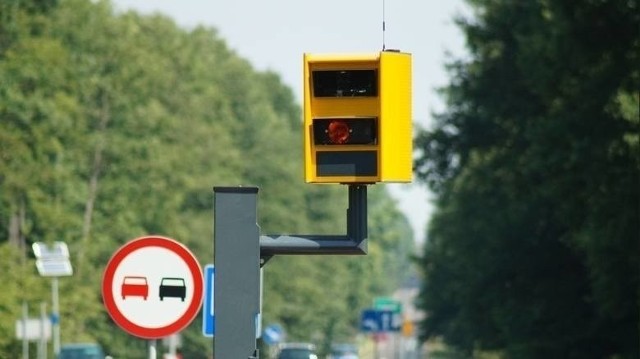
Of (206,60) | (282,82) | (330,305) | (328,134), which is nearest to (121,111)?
→ (206,60)

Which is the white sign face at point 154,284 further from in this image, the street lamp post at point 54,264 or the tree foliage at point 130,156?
the street lamp post at point 54,264

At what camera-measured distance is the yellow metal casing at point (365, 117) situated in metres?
10.7

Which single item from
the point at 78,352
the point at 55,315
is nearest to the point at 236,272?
the point at 55,315

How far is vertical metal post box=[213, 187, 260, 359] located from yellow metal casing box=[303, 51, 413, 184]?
15.8 inches

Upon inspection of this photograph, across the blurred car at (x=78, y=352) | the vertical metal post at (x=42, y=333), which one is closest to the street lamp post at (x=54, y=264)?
the vertical metal post at (x=42, y=333)

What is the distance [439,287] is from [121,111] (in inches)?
521

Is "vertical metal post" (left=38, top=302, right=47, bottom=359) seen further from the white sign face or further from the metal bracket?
the metal bracket

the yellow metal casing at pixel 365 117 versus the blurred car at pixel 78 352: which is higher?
the yellow metal casing at pixel 365 117

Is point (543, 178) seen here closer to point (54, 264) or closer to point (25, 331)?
point (25, 331)

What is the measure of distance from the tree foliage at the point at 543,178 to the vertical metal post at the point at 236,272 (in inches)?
1177

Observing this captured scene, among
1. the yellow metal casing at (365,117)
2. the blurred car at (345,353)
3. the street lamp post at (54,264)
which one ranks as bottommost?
the blurred car at (345,353)

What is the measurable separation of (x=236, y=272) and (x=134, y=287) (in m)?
2.48

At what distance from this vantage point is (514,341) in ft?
171

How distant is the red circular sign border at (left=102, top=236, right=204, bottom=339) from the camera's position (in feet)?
42.5
